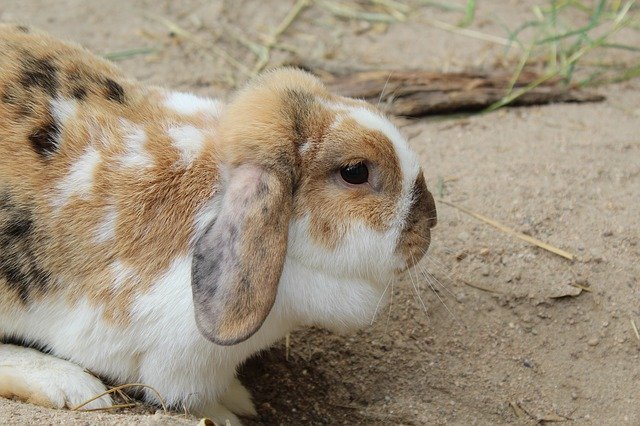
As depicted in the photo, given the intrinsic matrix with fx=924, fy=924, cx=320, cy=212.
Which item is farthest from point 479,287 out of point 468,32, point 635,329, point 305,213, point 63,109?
point 468,32

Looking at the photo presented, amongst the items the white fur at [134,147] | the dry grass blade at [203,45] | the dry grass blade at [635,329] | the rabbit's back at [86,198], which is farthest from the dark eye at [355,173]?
the dry grass blade at [203,45]

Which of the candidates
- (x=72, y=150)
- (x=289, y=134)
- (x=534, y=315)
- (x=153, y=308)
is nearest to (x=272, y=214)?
(x=289, y=134)

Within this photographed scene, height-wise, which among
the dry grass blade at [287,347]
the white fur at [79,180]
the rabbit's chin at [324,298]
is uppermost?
the white fur at [79,180]

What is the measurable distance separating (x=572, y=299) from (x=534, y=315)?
0.19 metres

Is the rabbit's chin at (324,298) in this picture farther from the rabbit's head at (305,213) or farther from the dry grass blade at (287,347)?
the dry grass blade at (287,347)

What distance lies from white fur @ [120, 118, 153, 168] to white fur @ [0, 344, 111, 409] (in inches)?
31.6

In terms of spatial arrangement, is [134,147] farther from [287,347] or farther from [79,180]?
[287,347]

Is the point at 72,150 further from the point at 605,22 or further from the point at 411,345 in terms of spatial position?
the point at 605,22

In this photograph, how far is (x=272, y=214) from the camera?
3098 mm

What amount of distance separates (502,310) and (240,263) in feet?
5.59

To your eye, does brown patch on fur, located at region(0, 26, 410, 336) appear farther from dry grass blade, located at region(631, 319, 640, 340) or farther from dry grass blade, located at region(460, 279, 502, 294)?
dry grass blade, located at region(631, 319, 640, 340)

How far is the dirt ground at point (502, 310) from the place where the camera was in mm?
3961

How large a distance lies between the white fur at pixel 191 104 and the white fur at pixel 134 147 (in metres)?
0.22

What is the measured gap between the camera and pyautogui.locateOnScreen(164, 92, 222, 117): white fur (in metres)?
3.60
